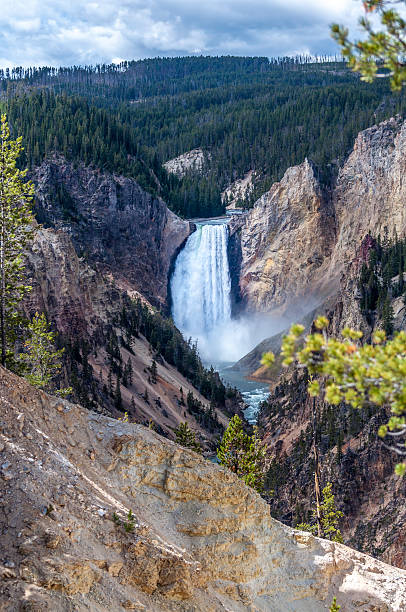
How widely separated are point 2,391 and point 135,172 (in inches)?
3874

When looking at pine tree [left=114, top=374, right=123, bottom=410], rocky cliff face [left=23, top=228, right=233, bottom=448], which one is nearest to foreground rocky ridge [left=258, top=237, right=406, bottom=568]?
rocky cliff face [left=23, top=228, right=233, bottom=448]

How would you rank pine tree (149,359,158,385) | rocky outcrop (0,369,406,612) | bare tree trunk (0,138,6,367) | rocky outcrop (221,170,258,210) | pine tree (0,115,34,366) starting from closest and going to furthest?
1. rocky outcrop (0,369,406,612)
2. pine tree (0,115,34,366)
3. bare tree trunk (0,138,6,367)
4. pine tree (149,359,158,385)
5. rocky outcrop (221,170,258,210)

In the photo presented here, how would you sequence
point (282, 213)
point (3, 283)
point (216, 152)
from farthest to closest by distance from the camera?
point (216, 152) < point (282, 213) < point (3, 283)

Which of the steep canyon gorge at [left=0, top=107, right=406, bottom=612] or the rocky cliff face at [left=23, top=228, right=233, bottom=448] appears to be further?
the rocky cliff face at [left=23, top=228, right=233, bottom=448]

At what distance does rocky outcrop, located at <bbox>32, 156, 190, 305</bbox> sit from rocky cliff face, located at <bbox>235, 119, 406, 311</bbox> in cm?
1554

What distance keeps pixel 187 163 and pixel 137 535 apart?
171487 mm

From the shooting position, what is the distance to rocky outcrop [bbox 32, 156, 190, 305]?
95688 millimetres

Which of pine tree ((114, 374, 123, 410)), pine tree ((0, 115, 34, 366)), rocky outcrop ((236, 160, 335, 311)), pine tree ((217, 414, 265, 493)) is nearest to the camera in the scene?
pine tree ((0, 115, 34, 366))

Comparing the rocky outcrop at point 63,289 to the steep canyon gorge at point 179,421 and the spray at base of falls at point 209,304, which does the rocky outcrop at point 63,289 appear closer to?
the steep canyon gorge at point 179,421

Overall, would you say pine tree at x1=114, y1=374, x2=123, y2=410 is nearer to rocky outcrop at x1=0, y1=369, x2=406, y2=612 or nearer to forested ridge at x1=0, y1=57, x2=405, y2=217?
rocky outcrop at x1=0, y1=369, x2=406, y2=612

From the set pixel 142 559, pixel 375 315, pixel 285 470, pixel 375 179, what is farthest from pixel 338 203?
pixel 142 559

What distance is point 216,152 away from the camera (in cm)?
18025

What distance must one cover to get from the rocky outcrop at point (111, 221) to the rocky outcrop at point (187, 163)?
6884cm

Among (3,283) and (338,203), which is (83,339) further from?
(338,203)
